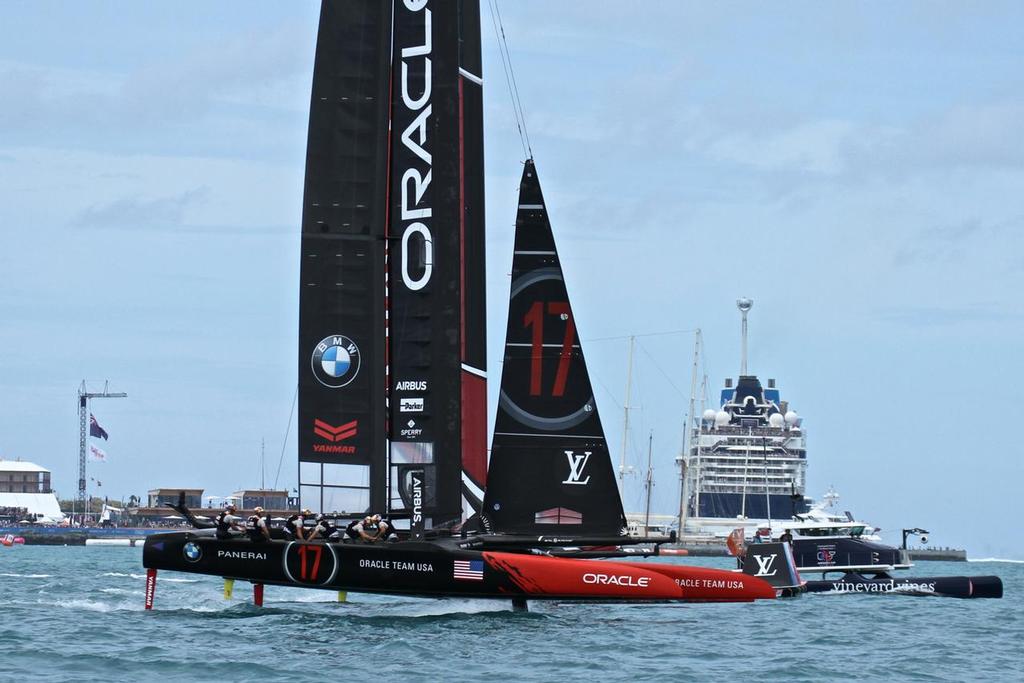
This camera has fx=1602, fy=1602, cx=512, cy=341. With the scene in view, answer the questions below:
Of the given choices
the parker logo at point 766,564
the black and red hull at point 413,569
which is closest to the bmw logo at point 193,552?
the black and red hull at point 413,569

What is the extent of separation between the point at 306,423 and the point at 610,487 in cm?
502

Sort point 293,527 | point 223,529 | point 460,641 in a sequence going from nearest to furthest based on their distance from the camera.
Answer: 1. point 460,641
2. point 223,529
3. point 293,527

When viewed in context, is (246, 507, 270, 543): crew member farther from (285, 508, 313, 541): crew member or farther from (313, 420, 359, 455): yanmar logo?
(313, 420, 359, 455): yanmar logo

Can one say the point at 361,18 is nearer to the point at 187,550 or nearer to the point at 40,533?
→ the point at 187,550

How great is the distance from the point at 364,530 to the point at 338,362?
278 centimetres

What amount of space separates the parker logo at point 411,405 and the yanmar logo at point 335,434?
0.76 metres

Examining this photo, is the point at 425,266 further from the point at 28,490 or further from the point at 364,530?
the point at 28,490

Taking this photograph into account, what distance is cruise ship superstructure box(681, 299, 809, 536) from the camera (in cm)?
12225

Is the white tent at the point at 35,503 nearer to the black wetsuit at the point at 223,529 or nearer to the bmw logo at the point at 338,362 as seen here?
the bmw logo at the point at 338,362

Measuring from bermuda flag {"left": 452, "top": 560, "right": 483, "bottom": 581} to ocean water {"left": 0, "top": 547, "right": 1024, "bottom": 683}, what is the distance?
751mm

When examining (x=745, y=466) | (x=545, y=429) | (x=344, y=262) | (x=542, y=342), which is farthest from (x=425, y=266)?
(x=745, y=466)

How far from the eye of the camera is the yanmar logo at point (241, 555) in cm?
2341

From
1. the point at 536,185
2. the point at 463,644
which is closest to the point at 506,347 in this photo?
the point at 536,185

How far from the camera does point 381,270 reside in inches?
1000
